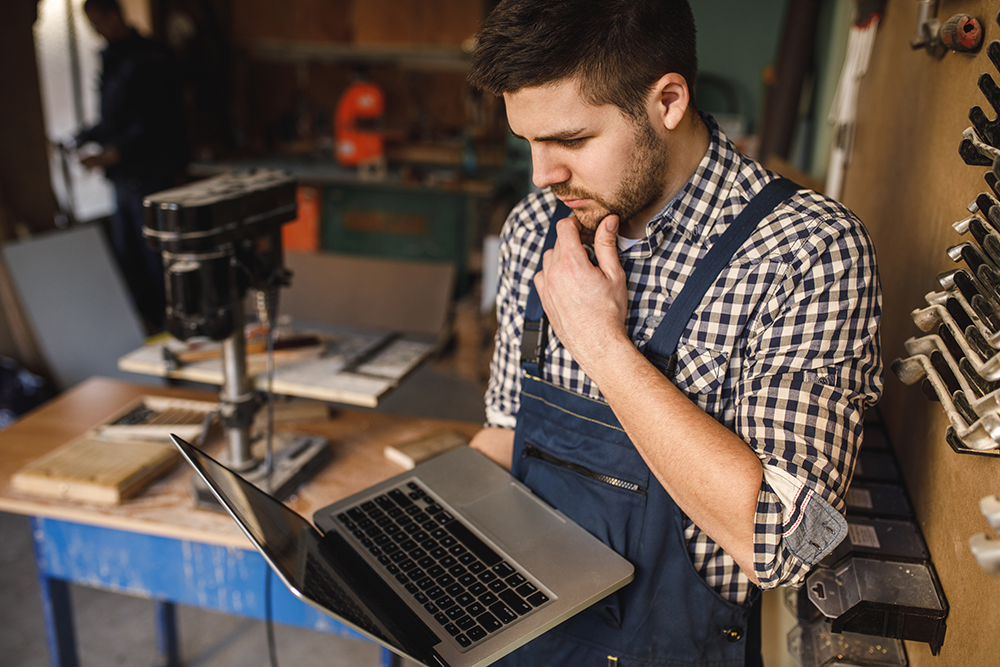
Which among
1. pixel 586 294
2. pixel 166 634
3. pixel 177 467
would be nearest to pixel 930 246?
pixel 586 294

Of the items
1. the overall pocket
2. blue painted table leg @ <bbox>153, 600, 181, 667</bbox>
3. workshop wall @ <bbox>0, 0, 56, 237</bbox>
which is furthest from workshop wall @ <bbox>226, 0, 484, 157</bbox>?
the overall pocket

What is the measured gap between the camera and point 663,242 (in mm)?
1131

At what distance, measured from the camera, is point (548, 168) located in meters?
1.09

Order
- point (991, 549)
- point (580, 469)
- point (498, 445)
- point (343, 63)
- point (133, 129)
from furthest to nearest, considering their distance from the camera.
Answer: point (343, 63)
point (133, 129)
point (498, 445)
point (580, 469)
point (991, 549)

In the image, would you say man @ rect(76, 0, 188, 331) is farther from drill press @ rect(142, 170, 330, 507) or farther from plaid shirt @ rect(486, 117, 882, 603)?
plaid shirt @ rect(486, 117, 882, 603)

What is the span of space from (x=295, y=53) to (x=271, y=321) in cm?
517

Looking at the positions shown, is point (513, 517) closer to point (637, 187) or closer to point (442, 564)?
point (442, 564)

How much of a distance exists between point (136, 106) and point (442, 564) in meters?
4.25

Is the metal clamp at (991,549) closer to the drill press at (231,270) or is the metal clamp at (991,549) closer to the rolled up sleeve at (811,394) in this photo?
the rolled up sleeve at (811,394)

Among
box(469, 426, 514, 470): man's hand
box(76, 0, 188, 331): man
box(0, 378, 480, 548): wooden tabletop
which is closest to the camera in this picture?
box(469, 426, 514, 470): man's hand

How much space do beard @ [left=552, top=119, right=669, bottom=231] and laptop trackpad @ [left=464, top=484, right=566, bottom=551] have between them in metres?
0.47

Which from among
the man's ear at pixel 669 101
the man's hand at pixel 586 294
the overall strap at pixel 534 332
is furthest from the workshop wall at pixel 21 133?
the man's ear at pixel 669 101

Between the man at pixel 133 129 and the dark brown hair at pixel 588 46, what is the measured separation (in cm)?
396

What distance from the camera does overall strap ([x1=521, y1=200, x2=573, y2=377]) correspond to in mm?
1212
